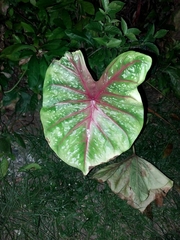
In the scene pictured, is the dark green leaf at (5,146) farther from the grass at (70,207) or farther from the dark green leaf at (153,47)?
the dark green leaf at (153,47)

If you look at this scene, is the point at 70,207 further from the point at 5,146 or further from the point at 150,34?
the point at 150,34

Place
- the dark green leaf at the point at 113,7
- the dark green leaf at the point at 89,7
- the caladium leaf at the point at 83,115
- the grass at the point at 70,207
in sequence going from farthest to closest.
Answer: the grass at the point at 70,207
the dark green leaf at the point at 89,7
the dark green leaf at the point at 113,7
the caladium leaf at the point at 83,115

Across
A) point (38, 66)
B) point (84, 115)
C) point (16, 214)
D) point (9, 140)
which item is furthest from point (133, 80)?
point (16, 214)

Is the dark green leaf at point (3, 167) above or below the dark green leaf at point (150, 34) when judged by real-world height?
below

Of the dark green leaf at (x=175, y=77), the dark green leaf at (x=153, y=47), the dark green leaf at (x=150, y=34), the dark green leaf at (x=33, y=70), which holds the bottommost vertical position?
the dark green leaf at (x=175, y=77)

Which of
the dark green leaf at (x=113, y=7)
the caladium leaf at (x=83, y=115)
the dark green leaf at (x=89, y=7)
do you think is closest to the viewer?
the caladium leaf at (x=83, y=115)

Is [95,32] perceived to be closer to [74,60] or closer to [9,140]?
[74,60]

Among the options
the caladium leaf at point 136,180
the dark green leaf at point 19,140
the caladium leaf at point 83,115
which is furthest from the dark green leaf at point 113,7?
the dark green leaf at point 19,140
